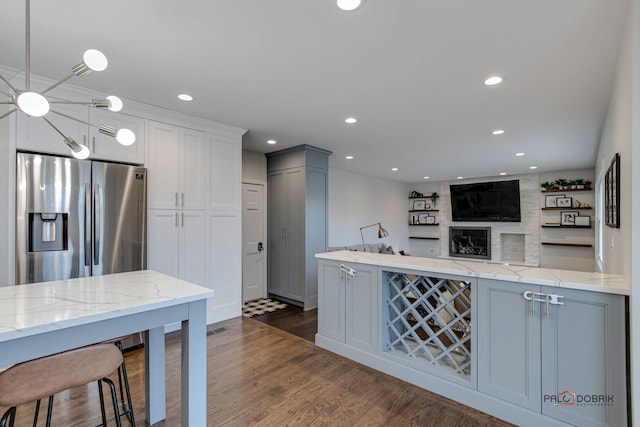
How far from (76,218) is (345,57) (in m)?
2.61

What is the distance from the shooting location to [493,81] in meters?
2.45

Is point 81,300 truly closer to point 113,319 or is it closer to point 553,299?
point 113,319

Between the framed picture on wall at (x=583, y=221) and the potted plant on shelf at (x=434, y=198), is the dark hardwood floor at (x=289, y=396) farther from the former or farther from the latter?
the potted plant on shelf at (x=434, y=198)

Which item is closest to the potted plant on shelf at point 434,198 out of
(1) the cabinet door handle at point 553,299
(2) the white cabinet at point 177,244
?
(2) the white cabinet at point 177,244

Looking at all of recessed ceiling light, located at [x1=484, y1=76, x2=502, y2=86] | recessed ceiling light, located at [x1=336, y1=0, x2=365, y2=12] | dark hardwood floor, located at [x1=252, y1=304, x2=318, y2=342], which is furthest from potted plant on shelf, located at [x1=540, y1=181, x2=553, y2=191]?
recessed ceiling light, located at [x1=336, y1=0, x2=365, y2=12]

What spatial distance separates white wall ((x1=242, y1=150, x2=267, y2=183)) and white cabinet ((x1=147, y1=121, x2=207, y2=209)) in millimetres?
1289

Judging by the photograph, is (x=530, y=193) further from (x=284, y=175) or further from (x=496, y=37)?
(x=496, y=37)

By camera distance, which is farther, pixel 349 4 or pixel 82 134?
pixel 82 134

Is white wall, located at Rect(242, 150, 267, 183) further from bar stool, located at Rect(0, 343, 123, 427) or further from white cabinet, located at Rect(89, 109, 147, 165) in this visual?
bar stool, located at Rect(0, 343, 123, 427)

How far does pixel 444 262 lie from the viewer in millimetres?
2529

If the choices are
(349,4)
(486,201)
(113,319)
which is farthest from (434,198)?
(113,319)

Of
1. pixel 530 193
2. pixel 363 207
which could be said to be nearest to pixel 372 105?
pixel 363 207

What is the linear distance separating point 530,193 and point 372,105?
6161mm

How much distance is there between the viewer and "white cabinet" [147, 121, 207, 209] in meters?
3.15
